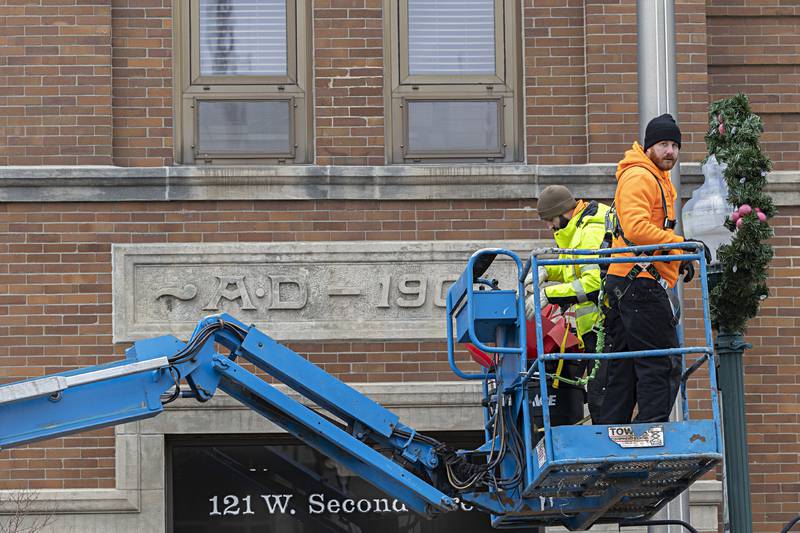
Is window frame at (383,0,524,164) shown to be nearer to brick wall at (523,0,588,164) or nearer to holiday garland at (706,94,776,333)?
brick wall at (523,0,588,164)

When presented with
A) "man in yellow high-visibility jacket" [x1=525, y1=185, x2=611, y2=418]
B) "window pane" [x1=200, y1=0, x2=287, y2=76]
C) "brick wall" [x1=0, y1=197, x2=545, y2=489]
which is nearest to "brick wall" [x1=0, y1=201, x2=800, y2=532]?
"brick wall" [x1=0, y1=197, x2=545, y2=489]

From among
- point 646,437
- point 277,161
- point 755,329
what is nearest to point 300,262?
point 277,161

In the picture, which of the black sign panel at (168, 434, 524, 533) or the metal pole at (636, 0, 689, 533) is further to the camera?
the black sign panel at (168, 434, 524, 533)

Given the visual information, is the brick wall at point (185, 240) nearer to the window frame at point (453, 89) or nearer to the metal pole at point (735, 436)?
the window frame at point (453, 89)

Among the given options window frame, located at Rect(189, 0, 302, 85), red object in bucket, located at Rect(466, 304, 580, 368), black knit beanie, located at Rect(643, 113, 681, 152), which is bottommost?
red object in bucket, located at Rect(466, 304, 580, 368)

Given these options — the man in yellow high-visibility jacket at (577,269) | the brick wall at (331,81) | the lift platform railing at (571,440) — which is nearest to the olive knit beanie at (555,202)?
the man in yellow high-visibility jacket at (577,269)

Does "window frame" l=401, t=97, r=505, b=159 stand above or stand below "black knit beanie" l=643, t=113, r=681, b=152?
above

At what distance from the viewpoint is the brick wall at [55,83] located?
11.0 metres

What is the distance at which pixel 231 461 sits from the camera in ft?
36.2

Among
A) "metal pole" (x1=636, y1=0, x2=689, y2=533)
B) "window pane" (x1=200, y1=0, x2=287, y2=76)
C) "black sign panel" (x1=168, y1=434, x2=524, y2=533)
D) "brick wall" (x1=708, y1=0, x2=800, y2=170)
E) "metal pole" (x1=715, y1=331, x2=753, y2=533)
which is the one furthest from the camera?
"brick wall" (x1=708, y1=0, x2=800, y2=170)

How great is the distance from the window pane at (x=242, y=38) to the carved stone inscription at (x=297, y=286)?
1.57 m

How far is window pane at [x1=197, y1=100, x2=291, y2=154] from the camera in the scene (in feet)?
37.1

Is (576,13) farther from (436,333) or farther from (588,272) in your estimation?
(588,272)

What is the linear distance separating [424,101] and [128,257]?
9.00 feet
